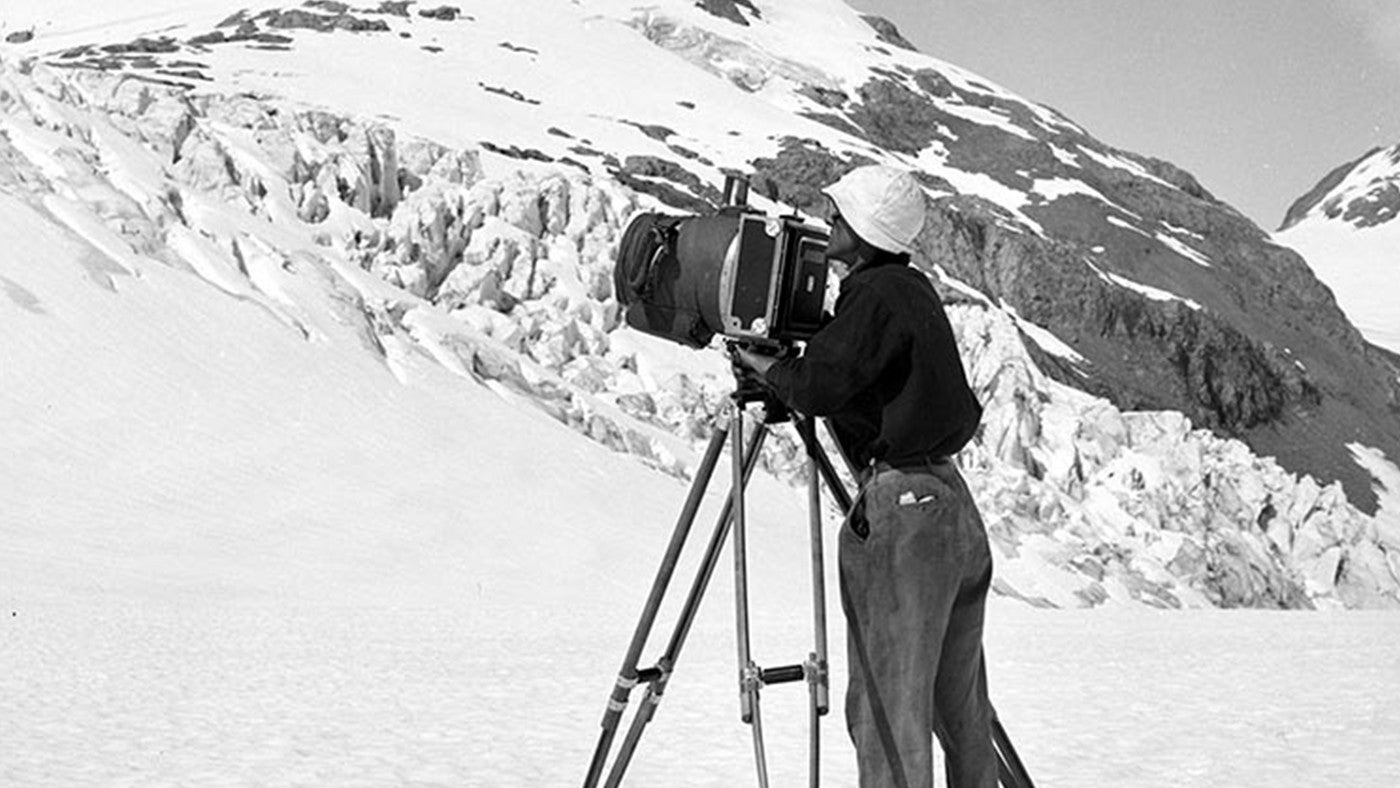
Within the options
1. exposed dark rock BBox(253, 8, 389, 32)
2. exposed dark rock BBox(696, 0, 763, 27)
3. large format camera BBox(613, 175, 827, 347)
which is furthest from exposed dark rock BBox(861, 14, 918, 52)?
large format camera BBox(613, 175, 827, 347)

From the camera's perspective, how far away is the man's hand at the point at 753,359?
393cm

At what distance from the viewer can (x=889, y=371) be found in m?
A: 3.74

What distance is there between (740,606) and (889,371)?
84 centimetres

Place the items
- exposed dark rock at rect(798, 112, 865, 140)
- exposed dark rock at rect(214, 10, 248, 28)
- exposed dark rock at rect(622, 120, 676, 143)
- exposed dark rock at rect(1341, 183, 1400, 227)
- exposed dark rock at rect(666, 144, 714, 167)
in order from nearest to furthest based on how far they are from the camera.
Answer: exposed dark rock at rect(666, 144, 714, 167)
exposed dark rock at rect(622, 120, 676, 143)
exposed dark rock at rect(798, 112, 865, 140)
exposed dark rock at rect(214, 10, 248, 28)
exposed dark rock at rect(1341, 183, 1400, 227)

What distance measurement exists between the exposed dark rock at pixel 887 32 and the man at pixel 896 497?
4081 inches

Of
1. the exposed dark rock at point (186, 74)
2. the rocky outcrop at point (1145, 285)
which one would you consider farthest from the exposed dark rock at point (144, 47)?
the rocky outcrop at point (1145, 285)

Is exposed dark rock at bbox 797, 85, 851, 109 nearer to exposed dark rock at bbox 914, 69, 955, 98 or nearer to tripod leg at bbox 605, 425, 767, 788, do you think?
exposed dark rock at bbox 914, 69, 955, 98

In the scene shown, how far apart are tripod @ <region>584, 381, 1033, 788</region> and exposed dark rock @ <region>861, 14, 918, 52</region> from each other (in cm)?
10343

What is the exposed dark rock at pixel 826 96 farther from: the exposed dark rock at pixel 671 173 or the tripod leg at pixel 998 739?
the tripod leg at pixel 998 739

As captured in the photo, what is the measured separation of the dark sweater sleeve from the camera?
3641 millimetres

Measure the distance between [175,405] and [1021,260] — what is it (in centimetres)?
3492

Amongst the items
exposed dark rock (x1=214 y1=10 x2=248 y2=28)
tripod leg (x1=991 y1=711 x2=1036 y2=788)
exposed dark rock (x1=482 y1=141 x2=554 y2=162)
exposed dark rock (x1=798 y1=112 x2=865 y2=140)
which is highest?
tripod leg (x1=991 y1=711 x2=1036 y2=788)

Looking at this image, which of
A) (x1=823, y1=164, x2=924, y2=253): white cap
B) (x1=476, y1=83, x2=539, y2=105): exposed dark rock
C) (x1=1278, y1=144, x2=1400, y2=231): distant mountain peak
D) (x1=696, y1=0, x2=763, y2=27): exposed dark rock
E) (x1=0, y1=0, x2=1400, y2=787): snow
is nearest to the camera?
(x1=823, y1=164, x2=924, y2=253): white cap

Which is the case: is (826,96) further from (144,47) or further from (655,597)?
(655,597)
